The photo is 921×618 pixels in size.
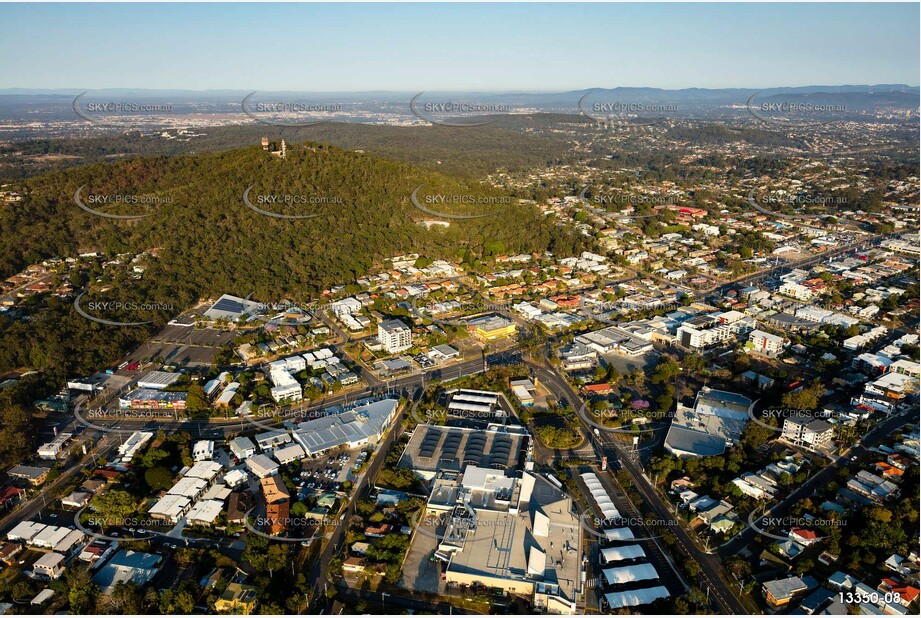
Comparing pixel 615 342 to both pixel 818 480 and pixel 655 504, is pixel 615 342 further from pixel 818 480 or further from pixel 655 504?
pixel 655 504

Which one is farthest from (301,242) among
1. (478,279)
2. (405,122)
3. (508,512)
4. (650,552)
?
(405,122)

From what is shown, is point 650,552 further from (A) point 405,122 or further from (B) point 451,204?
(A) point 405,122

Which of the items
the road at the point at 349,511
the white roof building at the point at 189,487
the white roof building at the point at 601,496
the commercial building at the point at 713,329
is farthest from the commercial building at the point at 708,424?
the white roof building at the point at 189,487

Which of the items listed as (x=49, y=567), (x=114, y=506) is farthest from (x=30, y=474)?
(x=49, y=567)

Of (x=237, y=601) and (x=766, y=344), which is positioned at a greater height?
(x=766, y=344)

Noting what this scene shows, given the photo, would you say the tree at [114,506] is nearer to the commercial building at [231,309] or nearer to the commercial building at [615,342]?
the commercial building at [231,309]
